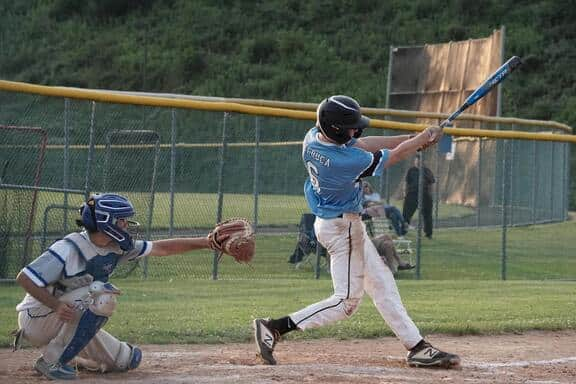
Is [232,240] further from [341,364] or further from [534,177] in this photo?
[534,177]

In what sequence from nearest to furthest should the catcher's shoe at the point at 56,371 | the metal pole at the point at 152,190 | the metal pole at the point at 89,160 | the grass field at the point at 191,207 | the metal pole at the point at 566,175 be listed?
the catcher's shoe at the point at 56,371, the metal pole at the point at 89,160, the grass field at the point at 191,207, the metal pole at the point at 152,190, the metal pole at the point at 566,175

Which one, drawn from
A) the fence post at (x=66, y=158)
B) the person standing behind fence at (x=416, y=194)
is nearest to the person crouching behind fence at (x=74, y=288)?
the fence post at (x=66, y=158)

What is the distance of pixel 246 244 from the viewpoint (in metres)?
7.01

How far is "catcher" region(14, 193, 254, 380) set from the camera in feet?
21.2

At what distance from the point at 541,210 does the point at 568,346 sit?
13264mm

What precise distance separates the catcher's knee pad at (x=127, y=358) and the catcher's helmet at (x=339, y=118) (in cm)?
185

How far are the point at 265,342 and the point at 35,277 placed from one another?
1650 mm

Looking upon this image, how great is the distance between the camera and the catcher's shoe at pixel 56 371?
6535 mm

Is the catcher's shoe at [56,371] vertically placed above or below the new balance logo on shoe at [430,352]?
below

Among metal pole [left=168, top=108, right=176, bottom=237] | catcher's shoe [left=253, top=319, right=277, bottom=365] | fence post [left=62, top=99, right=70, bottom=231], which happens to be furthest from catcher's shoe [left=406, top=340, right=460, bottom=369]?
metal pole [left=168, top=108, right=176, bottom=237]

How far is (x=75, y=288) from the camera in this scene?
6.65 metres

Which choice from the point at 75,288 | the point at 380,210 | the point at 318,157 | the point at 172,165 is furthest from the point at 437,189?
the point at 75,288

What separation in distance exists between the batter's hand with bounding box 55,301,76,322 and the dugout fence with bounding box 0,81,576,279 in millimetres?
4847

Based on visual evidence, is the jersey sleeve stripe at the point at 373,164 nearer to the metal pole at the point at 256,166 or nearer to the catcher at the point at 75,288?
the catcher at the point at 75,288
